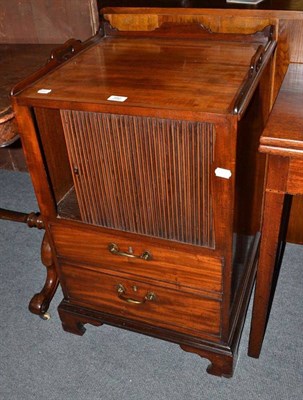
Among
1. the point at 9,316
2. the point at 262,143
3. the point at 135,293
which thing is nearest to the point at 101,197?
the point at 135,293

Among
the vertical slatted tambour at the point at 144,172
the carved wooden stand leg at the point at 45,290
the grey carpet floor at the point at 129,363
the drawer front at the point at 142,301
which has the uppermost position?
the vertical slatted tambour at the point at 144,172

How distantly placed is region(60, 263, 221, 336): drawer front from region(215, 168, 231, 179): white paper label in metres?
0.42

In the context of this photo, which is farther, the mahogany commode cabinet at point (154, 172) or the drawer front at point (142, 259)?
the drawer front at point (142, 259)

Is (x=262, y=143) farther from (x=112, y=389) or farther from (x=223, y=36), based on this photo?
(x=112, y=389)

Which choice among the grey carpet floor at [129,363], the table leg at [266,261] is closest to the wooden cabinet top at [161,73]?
the table leg at [266,261]

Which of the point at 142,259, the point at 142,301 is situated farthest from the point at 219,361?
the point at 142,259

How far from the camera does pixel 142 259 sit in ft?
4.07

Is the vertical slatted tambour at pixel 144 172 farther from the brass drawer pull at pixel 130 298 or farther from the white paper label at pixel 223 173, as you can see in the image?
the brass drawer pull at pixel 130 298

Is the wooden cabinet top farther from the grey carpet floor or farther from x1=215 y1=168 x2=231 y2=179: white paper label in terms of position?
the grey carpet floor

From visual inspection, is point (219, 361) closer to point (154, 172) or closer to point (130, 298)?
point (130, 298)

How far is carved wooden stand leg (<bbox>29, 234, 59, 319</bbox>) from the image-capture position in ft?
5.35

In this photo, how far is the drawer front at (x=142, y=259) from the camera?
1170mm

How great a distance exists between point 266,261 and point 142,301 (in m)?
0.39

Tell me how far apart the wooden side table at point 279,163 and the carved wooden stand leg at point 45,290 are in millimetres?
760
